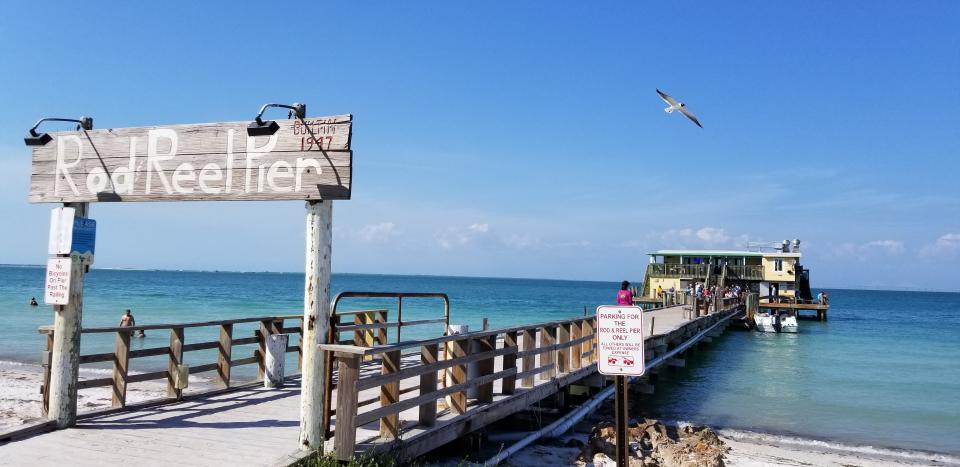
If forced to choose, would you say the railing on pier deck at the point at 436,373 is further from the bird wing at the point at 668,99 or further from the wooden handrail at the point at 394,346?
the bird wing at the point at 668,99

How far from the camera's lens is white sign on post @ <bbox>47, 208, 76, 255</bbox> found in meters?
7.55

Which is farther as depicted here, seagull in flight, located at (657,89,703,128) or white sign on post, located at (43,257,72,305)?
seagull in flight, located at (657,89,703,128)

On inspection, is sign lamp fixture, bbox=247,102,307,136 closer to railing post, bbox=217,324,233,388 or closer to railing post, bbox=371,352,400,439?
railing post, bbox=371,352,400,439

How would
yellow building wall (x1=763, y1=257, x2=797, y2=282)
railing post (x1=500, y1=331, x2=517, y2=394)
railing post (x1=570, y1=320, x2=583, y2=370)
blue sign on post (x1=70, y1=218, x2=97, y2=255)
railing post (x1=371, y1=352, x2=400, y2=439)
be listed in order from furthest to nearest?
yellow building wall (x1=763, y1=257, x2=797, y2=282) → railing post (x1=570, y1=320, x2=583, y2=370) → railing post (x1=500, y1=331, x2=517, y2=394) → blue sign on post (x1=70, y1=218, x2=97, y2=255) → railing post (x1=371, y1=352, x2=400, y2=439)

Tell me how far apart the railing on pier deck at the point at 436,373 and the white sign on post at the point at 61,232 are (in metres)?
3.22

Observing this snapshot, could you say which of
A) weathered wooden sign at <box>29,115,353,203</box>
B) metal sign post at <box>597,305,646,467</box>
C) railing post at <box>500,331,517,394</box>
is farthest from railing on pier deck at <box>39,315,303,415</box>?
metal sign post at <box>597,305,646,467</box>

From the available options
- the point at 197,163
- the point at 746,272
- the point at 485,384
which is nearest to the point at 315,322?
the point at 197,163

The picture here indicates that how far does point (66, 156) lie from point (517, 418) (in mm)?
7822

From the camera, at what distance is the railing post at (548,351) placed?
36.3 feet

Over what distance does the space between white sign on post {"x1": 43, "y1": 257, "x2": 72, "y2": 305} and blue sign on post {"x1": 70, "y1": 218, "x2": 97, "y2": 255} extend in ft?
0.54

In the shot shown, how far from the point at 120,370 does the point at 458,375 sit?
4273mm

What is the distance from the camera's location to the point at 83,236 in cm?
769

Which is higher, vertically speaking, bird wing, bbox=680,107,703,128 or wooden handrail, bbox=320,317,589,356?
bird wing, bbox=680,107,703,128

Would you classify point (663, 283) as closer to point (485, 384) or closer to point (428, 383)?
point (485, 384)
